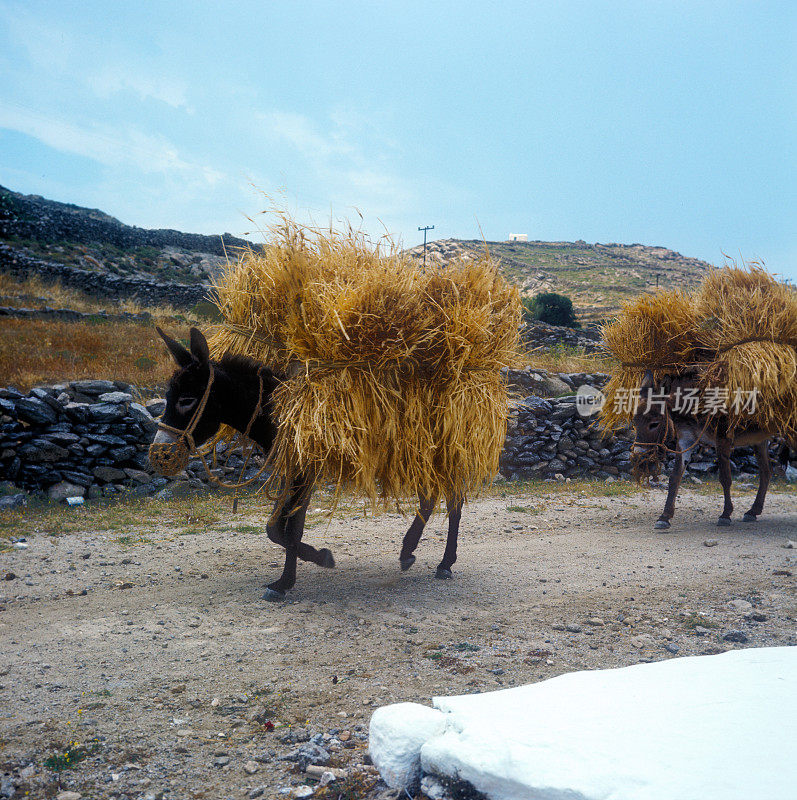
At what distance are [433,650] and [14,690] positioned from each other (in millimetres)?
2261

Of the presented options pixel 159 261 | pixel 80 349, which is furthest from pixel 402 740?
pixel 159 261

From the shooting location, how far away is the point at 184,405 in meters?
3.98

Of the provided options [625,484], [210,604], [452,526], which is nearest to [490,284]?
[452,526]

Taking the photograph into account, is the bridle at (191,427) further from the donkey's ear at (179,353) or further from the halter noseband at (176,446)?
the donkey's ear at (179,353)

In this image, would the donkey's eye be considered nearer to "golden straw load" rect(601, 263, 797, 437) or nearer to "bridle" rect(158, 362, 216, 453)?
"bridle" rect(158, 362, 216, 453)

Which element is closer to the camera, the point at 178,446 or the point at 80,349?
the point at 178,446

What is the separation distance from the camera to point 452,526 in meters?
5.10

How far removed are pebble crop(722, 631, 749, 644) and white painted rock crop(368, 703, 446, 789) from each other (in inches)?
96.5

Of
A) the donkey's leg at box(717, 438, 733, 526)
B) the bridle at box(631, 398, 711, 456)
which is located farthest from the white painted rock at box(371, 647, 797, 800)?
the donkey's leg at box(717, 438, 733, 526)

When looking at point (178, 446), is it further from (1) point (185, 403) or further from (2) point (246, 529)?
(2) point (246, 529)

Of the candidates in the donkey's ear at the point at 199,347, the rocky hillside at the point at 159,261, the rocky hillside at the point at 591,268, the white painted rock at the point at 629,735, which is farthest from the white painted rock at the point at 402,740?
the rocky hillside at the point at 591,268

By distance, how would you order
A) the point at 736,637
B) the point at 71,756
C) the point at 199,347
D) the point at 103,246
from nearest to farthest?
the point at 71,756 → the point at 736,637 → the point at 199,347 → the point at 103,246

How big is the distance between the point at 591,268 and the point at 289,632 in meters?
48.7

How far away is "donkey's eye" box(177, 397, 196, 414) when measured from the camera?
3.97 metres
